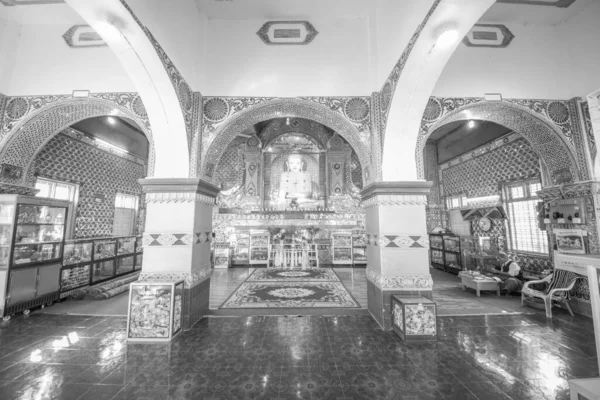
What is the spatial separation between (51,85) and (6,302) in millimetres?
3565

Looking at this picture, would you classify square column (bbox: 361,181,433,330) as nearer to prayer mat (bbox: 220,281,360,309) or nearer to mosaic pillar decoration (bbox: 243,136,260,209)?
prayer mat (bbox: 220,281,360,309)

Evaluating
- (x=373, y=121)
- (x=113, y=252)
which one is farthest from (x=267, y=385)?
(x=113, y=252)

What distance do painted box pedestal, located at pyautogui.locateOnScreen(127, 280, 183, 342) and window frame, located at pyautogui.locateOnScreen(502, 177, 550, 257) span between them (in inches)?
287

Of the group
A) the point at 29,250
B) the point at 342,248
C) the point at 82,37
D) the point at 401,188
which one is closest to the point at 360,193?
the point at 401,188

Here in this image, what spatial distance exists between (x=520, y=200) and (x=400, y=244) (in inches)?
187

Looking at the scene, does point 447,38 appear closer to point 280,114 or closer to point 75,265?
point 280,114

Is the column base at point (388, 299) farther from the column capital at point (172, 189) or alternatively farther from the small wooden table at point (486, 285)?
the column capital at point (172, 189)

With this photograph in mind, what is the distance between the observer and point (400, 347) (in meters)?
3.00

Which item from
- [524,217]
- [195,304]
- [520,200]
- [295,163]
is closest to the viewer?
[195,304]

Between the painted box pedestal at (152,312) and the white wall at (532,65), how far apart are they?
5080 millimetres

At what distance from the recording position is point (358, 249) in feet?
30.3

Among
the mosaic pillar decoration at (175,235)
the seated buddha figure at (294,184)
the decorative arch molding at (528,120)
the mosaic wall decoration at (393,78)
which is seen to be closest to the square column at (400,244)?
the decorative arch molding at (528,120)

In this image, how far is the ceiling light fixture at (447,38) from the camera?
2.55 metres

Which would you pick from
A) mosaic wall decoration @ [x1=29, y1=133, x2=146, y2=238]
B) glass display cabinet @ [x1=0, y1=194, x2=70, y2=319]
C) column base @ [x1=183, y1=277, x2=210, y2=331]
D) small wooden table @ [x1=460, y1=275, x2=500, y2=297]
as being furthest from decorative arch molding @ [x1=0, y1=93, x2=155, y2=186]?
small wooden table @ [x1=460, y1=275, x2=500, y2=297]
